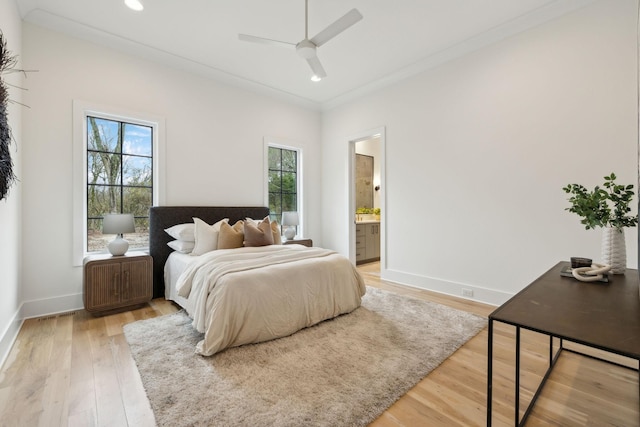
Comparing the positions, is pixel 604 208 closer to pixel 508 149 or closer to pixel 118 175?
pixel 508 149

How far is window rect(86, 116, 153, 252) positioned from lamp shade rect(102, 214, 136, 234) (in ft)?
1.71

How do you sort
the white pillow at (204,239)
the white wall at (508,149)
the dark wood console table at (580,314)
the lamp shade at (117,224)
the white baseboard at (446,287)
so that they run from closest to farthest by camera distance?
the dark wood console table at (580,314), the white wall at (508,149), the lamp shade at (117,224), the white baseboard at (446,287), the white pillow at (204,239)

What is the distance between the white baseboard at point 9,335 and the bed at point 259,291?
1.18m

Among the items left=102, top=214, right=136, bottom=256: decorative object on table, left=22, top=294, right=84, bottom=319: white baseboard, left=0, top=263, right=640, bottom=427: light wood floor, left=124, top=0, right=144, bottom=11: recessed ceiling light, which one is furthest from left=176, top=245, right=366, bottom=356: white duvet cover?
left=124, top=0, right=144, bottom=11: recessed ceiling light

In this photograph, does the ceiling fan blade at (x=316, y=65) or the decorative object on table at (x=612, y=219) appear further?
the ceiling fan blade at (x=316, y=65)

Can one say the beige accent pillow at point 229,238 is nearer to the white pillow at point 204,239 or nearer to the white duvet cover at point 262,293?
the white pillow at point 204,239

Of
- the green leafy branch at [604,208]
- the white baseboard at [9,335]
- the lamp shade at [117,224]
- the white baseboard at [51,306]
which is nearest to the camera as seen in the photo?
the green leafy branch at [604,208]

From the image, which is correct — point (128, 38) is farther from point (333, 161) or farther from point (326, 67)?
point (333, 161)

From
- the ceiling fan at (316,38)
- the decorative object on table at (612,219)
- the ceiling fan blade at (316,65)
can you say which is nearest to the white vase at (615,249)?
the decorative object on table at (612,219)

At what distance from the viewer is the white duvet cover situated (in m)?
2.15

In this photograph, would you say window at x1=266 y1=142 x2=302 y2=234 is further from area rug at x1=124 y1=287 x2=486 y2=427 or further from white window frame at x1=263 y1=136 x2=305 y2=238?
area rug at x1=124 y1=287 x2=486 y2=427

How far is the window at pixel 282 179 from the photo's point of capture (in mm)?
4832

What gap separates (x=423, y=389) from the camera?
1.72 metres

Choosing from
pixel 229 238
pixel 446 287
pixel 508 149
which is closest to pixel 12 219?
pixel 229 238
